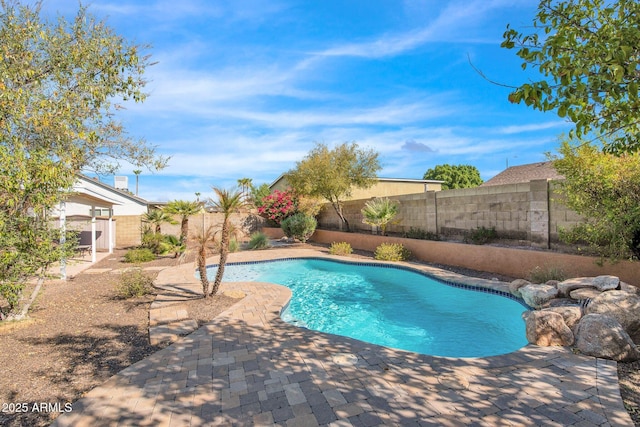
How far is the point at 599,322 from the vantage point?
14.4 ft

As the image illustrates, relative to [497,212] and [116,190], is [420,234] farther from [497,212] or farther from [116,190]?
[116,190]

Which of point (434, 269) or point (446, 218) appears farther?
point (446, 218)

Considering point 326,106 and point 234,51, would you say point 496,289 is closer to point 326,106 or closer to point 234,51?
point 234,51

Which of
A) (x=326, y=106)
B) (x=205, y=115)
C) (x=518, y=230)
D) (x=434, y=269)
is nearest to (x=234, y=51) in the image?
(x=205, y=115)

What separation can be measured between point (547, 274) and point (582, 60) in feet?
21.8

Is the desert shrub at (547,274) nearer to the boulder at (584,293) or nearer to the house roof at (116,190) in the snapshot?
the boulder at (584,293)

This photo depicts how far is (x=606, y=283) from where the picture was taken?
604 cm

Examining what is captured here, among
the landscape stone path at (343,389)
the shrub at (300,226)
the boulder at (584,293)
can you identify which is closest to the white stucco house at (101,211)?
the shrub at (300,226)

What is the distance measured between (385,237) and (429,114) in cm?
583

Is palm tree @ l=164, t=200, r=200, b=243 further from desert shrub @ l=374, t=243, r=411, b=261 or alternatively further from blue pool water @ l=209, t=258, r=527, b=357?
desert shrub @ l=374, t=243, r=411, b=261

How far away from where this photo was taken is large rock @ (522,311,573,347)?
185 inches

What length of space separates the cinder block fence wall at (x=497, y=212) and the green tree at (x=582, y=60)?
579 centimetres

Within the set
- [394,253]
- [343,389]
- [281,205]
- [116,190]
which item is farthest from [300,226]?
[343,389]

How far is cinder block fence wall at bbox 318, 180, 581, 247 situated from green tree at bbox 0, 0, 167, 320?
10.6m
